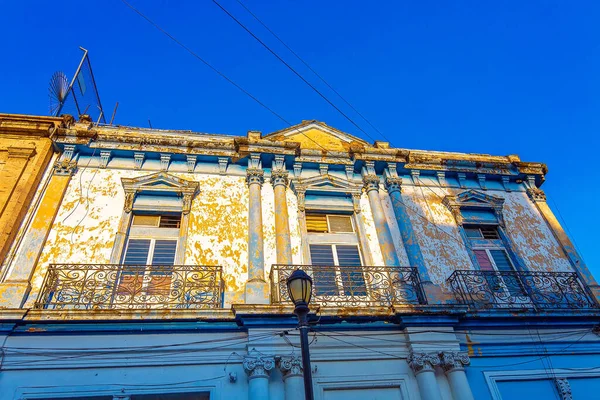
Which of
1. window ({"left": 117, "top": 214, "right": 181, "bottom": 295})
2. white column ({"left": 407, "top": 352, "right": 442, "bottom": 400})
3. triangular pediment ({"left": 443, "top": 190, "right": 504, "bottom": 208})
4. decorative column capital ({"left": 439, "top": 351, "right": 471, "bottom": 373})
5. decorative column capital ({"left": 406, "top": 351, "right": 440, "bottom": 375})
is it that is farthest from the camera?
triangular pediment ({"left": 443, "top": 190, "right": 504, "bottom": 208})

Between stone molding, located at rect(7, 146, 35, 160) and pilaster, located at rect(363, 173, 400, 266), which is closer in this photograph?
pilaster, located at rect(363, 173, 400, 266)

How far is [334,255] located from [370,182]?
238cm

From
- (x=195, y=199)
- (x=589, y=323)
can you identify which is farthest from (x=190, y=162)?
(x=589, y=323)

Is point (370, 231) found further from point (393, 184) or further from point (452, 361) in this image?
point (452, 361)

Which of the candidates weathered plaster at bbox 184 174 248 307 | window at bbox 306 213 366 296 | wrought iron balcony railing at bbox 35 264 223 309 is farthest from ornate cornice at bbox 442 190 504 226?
wrought iron balcony railing at bbox 35 264 223 309

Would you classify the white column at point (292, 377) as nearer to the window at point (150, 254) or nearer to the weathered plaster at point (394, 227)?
the window at point (150, 254)

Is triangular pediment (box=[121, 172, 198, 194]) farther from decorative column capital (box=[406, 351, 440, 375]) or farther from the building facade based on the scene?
decorative column capital (box=[406, 351, 440, 375])

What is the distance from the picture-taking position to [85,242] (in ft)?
28.4

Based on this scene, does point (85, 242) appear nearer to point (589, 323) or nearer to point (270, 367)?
point (270, 367)

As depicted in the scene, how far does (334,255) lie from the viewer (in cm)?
964

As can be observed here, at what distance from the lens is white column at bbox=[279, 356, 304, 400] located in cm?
697

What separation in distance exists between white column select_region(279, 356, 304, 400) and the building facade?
4 centimetres

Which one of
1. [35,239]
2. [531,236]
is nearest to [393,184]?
[531,236]

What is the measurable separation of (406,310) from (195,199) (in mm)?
5372
